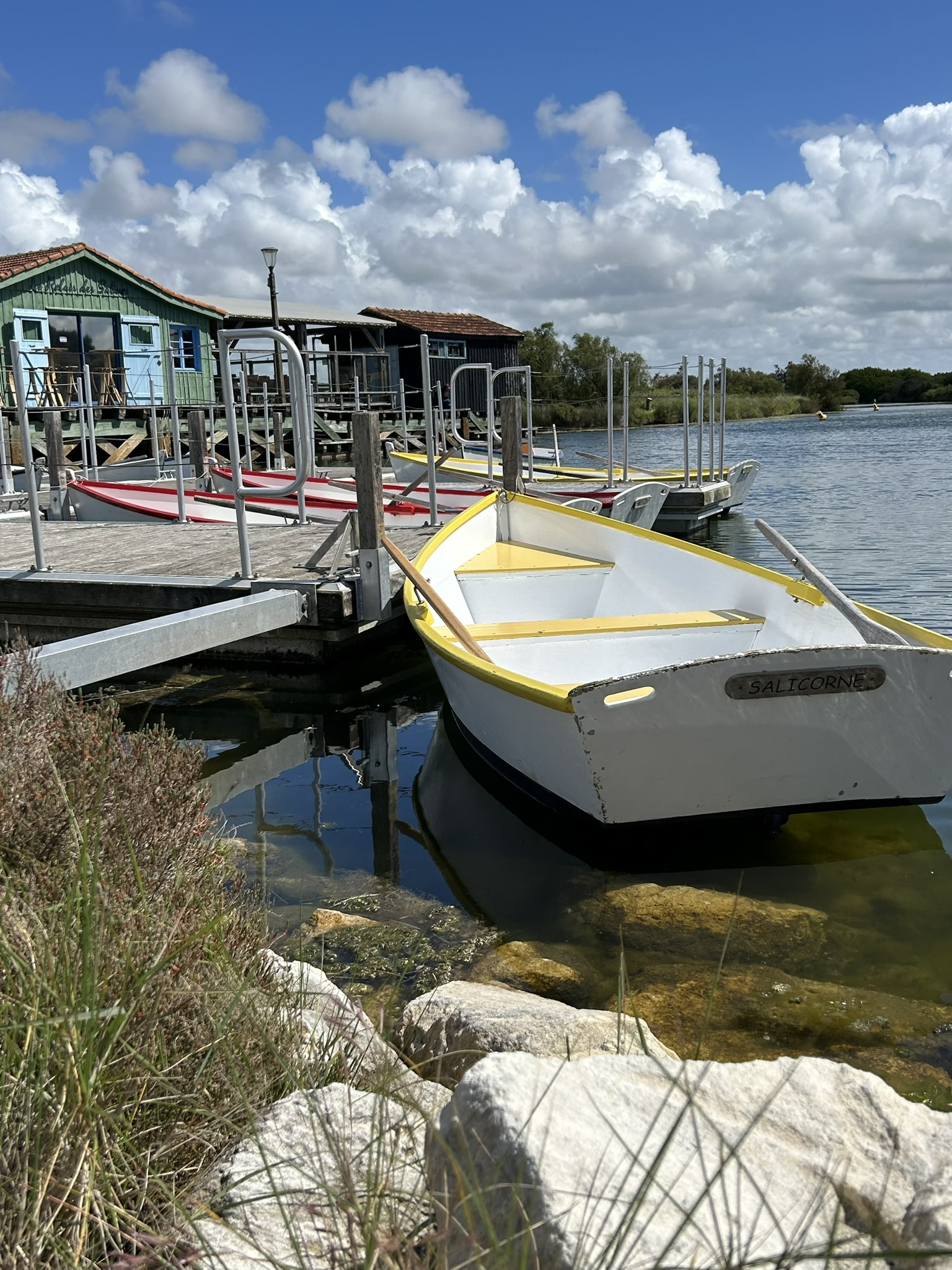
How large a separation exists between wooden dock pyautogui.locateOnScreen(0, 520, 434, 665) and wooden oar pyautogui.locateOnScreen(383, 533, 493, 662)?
3.13ft

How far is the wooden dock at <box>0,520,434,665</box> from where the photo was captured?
7.84 meters

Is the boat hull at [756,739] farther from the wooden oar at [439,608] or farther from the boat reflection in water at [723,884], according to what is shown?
the wooden oar at [439,608]

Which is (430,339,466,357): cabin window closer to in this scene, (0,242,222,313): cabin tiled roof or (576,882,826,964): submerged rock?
(0,242,222,313): cabin tiled roof

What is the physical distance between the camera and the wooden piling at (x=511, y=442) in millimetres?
11281

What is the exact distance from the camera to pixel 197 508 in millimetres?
13594

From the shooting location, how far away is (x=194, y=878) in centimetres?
301

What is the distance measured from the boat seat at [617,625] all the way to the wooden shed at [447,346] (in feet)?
103

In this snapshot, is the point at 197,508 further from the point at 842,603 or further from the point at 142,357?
the point at 142,357

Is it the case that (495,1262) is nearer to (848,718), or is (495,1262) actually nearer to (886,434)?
(848,718)

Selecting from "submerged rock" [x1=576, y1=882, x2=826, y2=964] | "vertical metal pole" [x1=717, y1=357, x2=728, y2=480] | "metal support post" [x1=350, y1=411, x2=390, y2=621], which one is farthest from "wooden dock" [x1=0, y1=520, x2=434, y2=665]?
"vertical metal pole" [x1=717, y1=357, x2=728, y2=480]

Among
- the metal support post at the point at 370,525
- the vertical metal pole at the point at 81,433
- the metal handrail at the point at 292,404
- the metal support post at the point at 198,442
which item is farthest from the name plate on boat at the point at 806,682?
the metal support post at the point at 198,442

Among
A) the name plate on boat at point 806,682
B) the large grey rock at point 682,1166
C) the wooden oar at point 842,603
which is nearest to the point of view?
the large grey rock at point 682,1166

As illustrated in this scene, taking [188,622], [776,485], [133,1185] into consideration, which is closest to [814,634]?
[188,622]

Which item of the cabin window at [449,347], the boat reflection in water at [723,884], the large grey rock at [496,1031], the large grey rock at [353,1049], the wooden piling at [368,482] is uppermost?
the cabin window at [449,347]
